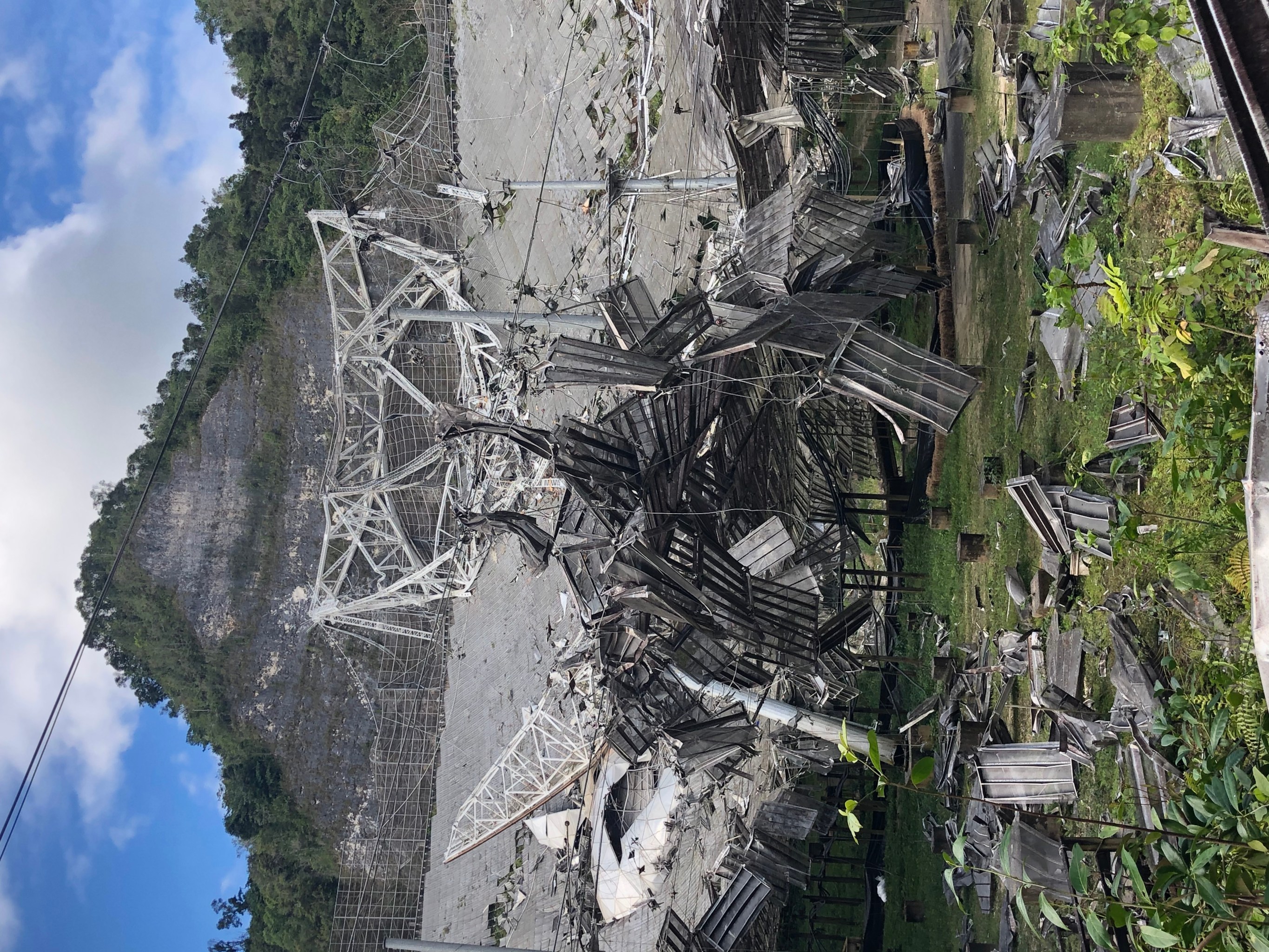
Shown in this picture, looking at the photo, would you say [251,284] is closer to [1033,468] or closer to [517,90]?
[517,90]

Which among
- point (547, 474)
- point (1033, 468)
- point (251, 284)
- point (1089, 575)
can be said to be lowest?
point (1089, 575)

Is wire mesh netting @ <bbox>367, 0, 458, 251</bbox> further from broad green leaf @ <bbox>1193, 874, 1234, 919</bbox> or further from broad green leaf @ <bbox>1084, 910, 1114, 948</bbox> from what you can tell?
broad green leaf @ <bbox>1193, 874, 1234, 919</bbox>

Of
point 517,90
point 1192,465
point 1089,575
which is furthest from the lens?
point 517,90

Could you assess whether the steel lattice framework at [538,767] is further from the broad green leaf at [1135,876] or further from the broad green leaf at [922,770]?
the broad green leaf at [1135,876]

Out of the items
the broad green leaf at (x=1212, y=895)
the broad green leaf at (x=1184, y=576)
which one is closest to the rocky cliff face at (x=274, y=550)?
the broad green leaf at (x=1184, y=576)

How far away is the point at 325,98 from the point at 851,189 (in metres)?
21.8

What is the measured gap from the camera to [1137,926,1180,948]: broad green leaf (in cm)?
393

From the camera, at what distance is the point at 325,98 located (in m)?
29.0

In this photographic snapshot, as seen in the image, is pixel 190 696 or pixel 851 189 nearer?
pixel 851 189

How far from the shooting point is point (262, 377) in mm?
30438

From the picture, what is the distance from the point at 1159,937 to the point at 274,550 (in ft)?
101

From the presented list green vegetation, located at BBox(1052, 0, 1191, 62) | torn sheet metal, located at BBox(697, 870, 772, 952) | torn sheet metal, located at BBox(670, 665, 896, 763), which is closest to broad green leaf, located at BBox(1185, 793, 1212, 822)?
green vegetation, located at BBox(1052, 0, 1191, 62)

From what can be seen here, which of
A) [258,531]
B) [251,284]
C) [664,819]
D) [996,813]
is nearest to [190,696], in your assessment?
[258,531]

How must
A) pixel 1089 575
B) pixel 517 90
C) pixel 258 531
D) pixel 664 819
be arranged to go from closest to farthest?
pixel 1089 575
pixel 664 819
pixel 517 90
pixel 258 531
